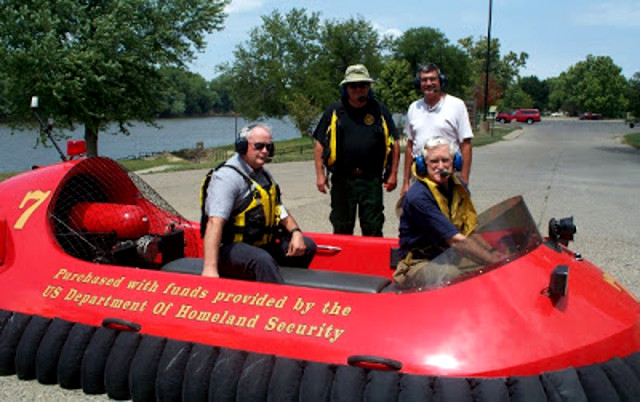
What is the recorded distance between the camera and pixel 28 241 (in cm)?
313

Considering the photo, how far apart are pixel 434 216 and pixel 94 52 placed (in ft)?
58.2

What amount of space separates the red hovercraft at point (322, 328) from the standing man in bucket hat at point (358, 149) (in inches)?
42.3

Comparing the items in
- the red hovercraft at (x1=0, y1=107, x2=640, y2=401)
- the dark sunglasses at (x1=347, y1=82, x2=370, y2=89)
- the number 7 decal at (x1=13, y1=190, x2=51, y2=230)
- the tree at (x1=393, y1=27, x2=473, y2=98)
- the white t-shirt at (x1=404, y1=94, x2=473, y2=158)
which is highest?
the tree at (x1=393, y1=27, x2=473, y2=98)

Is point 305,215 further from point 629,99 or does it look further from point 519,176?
point 629,99

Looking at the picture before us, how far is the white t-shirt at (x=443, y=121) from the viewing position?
13.5 feet

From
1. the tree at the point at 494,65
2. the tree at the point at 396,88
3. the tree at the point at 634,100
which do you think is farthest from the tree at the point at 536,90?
the tree at the point at 634,100

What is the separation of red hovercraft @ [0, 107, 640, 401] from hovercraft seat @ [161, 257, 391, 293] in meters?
0.01

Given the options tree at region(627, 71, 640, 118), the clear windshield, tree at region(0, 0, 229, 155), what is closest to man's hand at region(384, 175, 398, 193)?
the clear windshield

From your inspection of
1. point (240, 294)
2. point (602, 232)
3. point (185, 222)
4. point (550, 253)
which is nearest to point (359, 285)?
point (240, 294)

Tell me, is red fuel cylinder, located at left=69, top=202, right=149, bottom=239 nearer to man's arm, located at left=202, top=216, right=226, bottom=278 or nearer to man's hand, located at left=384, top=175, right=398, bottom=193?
man's arm, located at left=202, top=216, right=226, bottom=278

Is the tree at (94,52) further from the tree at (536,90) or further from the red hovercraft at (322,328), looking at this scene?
the tree at (536,90)

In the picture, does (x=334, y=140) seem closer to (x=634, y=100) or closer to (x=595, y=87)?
(x=634, y=100)

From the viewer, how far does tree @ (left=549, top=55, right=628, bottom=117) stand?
74.6 m

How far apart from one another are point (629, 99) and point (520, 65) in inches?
2189
